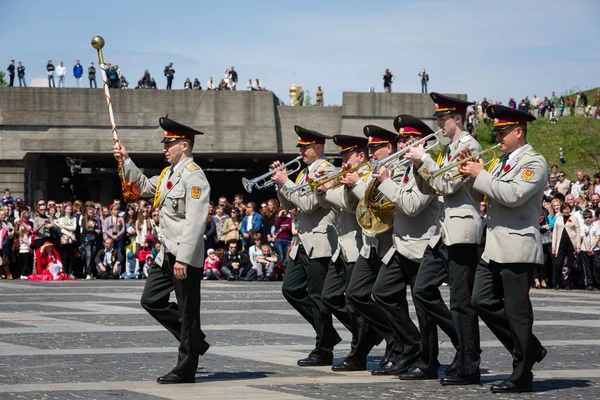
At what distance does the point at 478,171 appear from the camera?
8797 millimetres

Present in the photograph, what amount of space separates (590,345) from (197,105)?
34.8m

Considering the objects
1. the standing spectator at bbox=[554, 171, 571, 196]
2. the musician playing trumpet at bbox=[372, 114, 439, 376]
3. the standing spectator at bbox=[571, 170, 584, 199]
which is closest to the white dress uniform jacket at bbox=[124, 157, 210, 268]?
the musician playing trumpet at bbox=[372, 114, 439, 376]

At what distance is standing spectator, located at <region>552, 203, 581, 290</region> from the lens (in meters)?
24.1

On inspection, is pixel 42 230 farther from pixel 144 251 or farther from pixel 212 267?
pixel 212 267

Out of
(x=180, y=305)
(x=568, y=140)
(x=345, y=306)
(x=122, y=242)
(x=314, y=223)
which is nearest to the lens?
(x=180, y=305)

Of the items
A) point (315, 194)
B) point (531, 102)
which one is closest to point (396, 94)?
point (531, 102)

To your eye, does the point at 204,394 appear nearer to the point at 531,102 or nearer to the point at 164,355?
the point at 164,355

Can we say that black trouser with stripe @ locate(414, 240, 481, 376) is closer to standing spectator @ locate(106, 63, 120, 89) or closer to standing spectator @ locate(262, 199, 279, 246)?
standing spectator @ locate(262, 199, 279, 246)

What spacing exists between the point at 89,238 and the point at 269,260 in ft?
15.6

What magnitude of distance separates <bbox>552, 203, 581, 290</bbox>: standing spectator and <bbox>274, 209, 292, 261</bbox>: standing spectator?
19.9 ft

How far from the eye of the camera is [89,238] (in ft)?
95.1

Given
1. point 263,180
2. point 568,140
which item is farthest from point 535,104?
point 263,180

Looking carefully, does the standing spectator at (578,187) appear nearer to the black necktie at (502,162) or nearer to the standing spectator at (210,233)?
the standing spectator at (210,233)

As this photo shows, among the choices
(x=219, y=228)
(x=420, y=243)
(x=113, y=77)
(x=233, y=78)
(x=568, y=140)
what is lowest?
(x=219, y=228)
